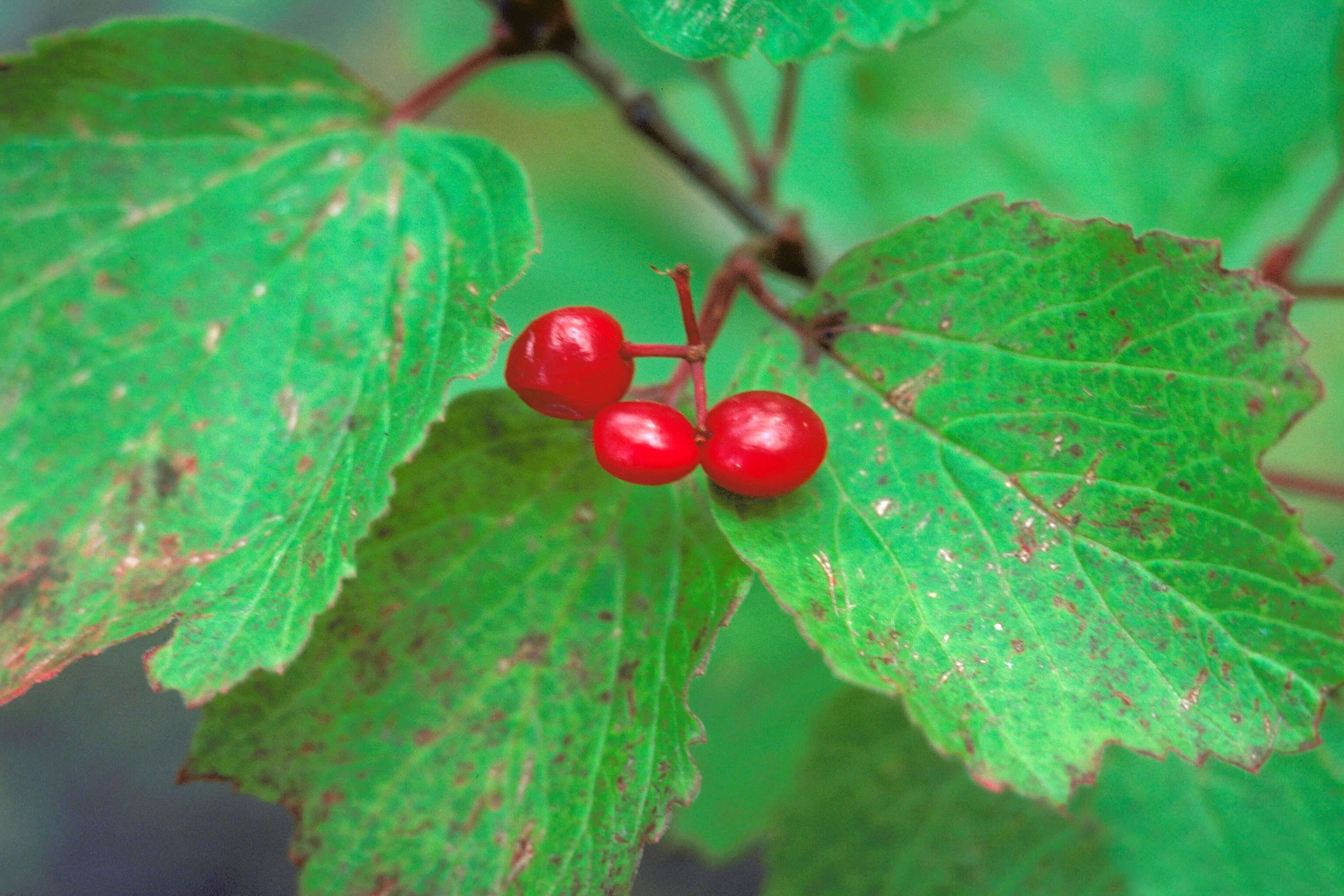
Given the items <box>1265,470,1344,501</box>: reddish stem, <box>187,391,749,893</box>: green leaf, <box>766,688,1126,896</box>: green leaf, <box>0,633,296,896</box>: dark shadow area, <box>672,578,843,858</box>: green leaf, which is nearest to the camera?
<box>187,391,749,893</box>: green leaf

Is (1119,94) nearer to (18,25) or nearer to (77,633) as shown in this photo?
(77,633)

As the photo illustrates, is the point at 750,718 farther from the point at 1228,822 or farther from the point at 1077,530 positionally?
the point at 1077,530

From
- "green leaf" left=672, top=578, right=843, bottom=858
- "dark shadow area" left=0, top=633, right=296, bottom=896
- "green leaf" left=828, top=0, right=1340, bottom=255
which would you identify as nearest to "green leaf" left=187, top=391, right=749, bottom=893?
"green leaf" left=828, top=0, right=1340, bottom=255

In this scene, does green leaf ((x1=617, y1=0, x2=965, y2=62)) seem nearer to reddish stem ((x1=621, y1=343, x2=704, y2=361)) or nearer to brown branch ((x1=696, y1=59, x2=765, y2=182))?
reddish stem ((x1=621, y1=343, x2=704, y2=361))

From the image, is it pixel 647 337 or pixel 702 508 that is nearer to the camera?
pixel 702 508

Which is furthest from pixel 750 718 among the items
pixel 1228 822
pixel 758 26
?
pixel 758 26

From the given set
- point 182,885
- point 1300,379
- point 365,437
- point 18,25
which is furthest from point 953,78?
point 18,25

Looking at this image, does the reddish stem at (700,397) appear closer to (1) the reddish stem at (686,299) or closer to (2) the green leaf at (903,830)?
(1) the reddish stem at (686,299)
